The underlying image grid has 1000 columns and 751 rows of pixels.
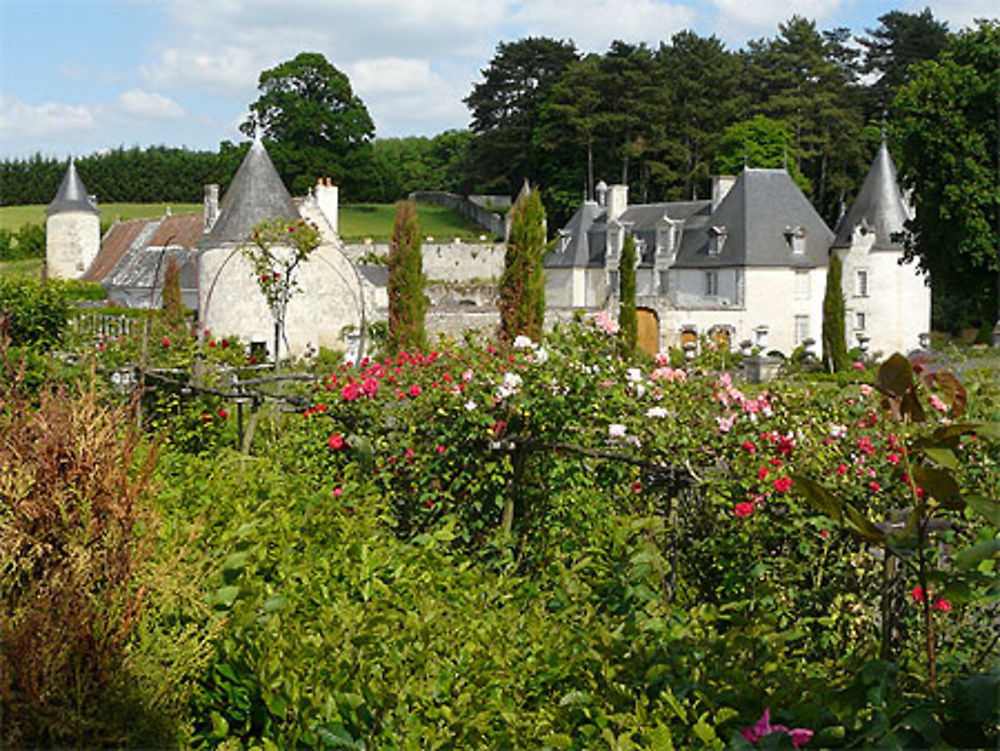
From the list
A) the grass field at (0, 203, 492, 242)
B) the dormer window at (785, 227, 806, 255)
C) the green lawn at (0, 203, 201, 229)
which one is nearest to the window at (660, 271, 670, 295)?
the dormer window at (785, 227, 806, 255)

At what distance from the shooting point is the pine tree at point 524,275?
21.7 metres

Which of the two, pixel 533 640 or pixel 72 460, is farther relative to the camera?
pixel 533 640

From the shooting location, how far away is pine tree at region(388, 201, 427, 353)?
72.4ft

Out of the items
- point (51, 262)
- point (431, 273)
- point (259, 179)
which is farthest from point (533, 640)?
point (431, 273)

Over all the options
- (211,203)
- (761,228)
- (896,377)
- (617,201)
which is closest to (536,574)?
(896,377)

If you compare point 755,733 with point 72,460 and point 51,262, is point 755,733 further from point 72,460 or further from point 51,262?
point 51,262

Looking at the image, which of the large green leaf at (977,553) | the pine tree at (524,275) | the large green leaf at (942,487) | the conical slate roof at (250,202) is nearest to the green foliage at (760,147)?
the conical slate roof at (250,202)

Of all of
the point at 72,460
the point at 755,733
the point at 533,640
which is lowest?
the point at 533,640

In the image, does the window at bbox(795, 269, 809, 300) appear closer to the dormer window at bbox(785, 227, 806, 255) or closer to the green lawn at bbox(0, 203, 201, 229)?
the dormer window at bbox(785, 227, 806, 255)

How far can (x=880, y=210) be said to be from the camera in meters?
37.3

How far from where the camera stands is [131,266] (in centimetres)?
3656

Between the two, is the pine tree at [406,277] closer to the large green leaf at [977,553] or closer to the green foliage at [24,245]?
the large green leaf at [977,553]

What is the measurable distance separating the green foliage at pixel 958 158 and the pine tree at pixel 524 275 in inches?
470

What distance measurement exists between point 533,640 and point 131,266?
35612mm
